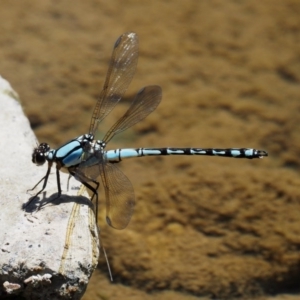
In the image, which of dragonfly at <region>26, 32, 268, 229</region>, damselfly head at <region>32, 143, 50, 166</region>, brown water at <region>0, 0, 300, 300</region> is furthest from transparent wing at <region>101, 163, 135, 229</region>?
brown water at <region>0, 0, 300, 300</region>

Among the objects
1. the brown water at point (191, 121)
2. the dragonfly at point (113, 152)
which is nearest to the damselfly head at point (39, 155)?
the dragonfly at point (113, 152)

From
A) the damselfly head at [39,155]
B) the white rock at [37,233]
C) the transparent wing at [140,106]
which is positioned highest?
the transparent wing at [140,106]

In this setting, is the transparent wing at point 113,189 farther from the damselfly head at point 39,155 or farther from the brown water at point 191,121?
the brown water at point 191,121

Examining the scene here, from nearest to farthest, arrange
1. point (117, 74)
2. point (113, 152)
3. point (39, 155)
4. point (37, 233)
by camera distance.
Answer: point (37, 233) → point (39, 155) → point (113, 152) → point (117, 74)

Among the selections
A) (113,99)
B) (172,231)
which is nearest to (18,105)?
(113,99)

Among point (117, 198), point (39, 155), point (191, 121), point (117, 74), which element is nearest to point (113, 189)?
point (117, 198)

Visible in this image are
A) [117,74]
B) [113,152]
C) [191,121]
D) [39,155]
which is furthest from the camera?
[191,121]

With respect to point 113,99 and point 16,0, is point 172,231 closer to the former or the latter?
point 113,99

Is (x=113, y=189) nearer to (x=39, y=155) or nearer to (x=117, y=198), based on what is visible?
(x=117, y=198)
